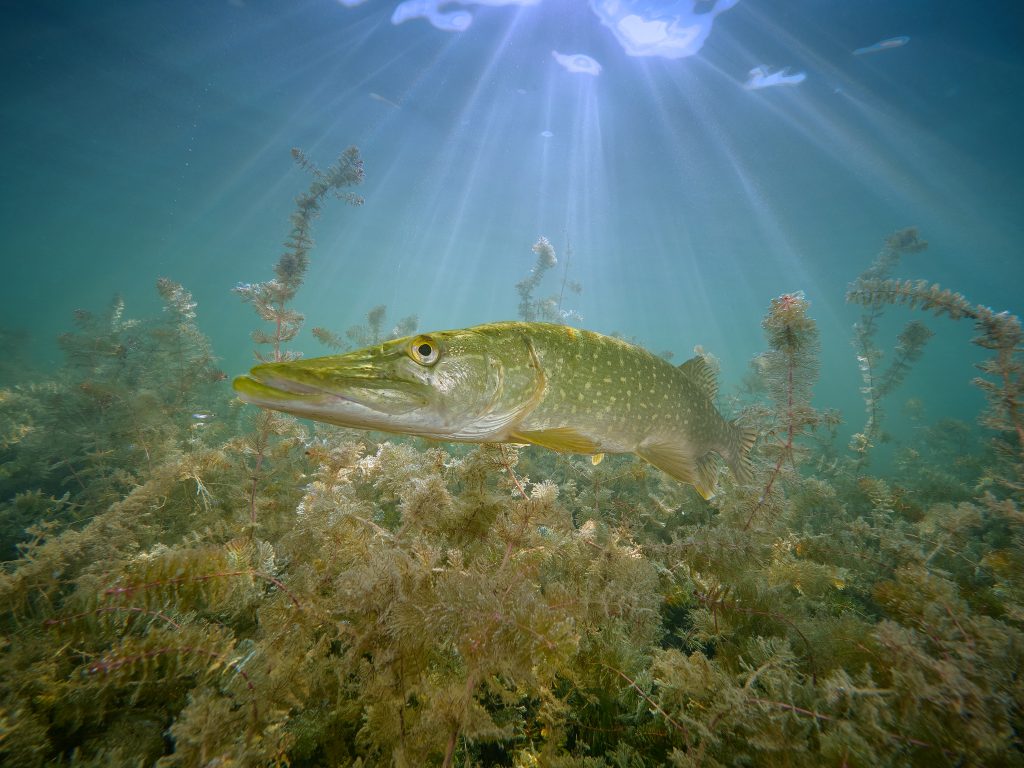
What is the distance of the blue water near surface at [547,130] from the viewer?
20078 mm

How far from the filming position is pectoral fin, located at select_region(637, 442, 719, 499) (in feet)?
11.0

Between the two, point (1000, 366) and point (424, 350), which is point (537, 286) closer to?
point (1000, 366)

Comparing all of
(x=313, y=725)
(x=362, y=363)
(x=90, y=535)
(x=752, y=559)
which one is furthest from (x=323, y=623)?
(x=752, y=559)

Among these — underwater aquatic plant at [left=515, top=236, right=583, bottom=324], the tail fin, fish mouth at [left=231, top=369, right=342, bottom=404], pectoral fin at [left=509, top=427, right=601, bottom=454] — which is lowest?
fish mouth at [left=231, top=369, right=342, bottom=404]

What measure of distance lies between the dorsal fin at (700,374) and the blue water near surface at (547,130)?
9.18m

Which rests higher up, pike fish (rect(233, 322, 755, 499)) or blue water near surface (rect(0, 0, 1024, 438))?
blue water near surface (rect(0, 0, 1024, 438))


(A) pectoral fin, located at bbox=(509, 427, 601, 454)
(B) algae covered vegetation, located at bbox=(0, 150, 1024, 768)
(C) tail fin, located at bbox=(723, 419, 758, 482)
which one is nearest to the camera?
→ (B) algae covered vegetation, located at bbox=(0, 150, 1024, 768)

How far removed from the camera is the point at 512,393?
8.18 ft

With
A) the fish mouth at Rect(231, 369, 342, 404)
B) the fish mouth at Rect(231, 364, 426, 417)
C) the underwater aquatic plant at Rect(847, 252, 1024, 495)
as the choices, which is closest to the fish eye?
the fish mouth at Rect(231, 364, 426, 417)

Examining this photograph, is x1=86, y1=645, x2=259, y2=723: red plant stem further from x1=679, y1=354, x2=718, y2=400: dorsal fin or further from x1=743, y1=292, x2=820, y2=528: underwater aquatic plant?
x1=679, y1=354, x2=718, y2=400: dorsal fin

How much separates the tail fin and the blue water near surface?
9.75 metres

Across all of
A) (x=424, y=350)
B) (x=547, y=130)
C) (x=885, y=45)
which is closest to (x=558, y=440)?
(x=424, y=350)

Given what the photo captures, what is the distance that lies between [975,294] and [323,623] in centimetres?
7895

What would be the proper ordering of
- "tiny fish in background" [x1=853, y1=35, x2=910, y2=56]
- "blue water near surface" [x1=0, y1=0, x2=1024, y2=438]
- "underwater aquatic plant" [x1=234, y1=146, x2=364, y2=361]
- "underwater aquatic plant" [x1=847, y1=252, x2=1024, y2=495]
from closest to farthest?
"underwater aquatic plant" [x1=847, y1=252, x2=1024, y2=495] < "underwater aquatic plant" [x1=234, y1=146, x2=364, y2=361] < "tiny fish in background" [x1=853, y1=35, x2=910, y2=56] < "blue water near surface" [x1=0, y1=0, x2=1024, y2=438]
